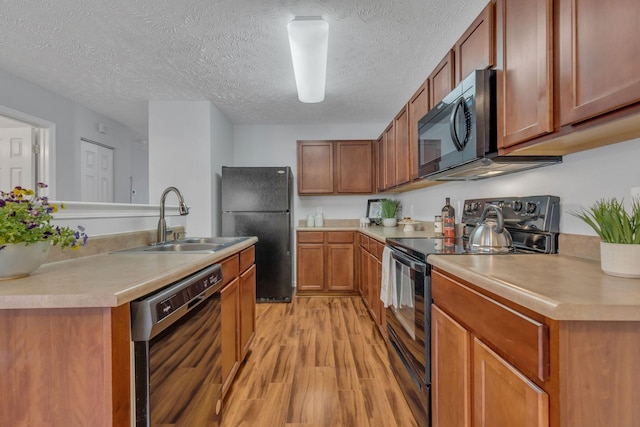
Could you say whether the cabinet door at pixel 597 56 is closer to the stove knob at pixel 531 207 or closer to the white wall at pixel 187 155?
the stove knob at pixel 531 207

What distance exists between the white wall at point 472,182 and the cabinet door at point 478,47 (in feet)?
2.01

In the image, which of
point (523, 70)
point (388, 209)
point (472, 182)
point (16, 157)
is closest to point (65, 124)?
point (16, 157)

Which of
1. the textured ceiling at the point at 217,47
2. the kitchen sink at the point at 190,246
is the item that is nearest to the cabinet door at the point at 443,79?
the textured ceiling at the point at 217,47

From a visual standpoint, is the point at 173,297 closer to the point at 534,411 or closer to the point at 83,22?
the point at 534,411

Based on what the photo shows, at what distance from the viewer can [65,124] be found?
3.64 meters

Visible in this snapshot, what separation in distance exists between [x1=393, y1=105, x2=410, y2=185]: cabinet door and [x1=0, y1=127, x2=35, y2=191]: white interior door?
3872 millimetres

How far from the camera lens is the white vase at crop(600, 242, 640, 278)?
921 mm

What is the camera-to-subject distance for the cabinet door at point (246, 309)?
206cm

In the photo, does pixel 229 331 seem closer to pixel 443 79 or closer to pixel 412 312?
pixel 412 312

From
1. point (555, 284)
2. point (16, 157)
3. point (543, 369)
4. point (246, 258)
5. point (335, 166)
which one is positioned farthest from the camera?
point (335, 166)

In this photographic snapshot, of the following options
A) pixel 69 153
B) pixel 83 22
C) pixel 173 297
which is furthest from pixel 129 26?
pixel 69 153

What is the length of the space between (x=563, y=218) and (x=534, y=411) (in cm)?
105

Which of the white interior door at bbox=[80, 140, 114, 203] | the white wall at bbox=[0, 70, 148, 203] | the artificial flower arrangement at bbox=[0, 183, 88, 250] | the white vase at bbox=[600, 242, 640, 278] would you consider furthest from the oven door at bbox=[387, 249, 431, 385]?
the white interior door at bbox=[80, 140, 114, 203]

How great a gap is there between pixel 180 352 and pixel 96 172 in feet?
13.7
